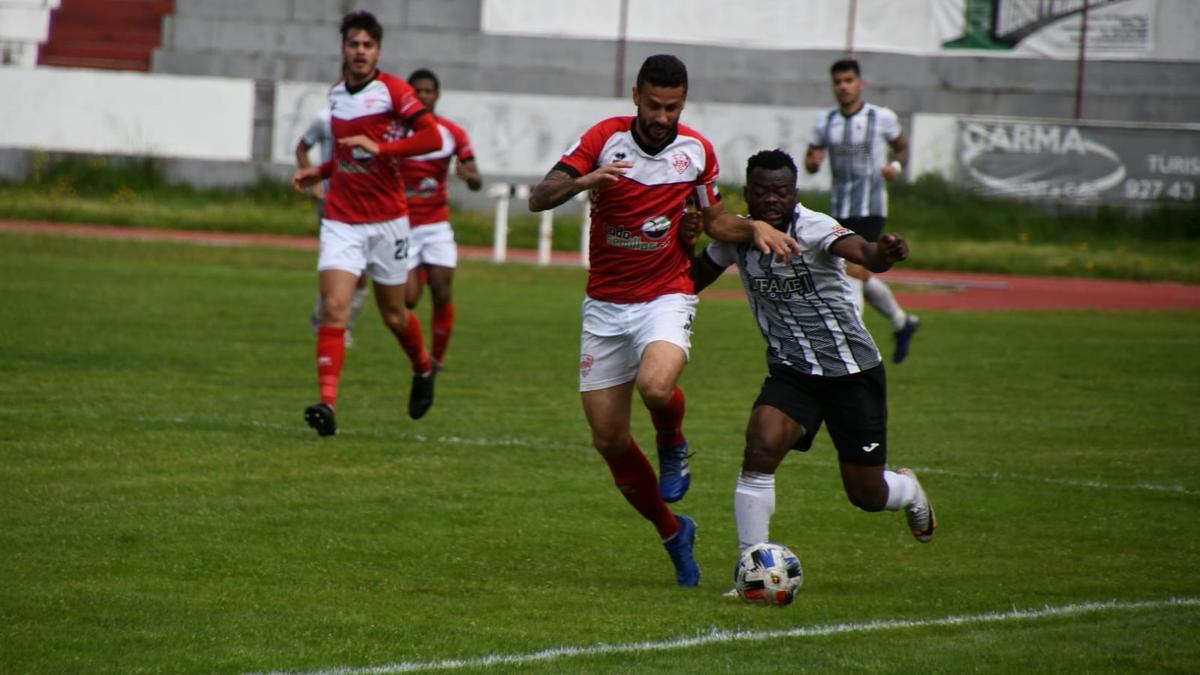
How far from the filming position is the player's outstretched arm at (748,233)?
6302 mm

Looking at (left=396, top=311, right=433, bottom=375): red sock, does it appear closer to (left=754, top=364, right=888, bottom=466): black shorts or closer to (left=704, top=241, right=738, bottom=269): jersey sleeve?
(left=704, top=241, right=738, bottom=269): jersey sleeve

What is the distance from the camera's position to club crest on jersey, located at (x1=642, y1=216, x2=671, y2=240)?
703 centimetres

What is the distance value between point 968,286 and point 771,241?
18.4m

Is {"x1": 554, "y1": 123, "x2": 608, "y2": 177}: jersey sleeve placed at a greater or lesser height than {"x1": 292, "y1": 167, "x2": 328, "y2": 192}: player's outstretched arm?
greater

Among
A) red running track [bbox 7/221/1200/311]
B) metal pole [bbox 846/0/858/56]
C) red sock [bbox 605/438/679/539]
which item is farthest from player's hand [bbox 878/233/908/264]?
metal pole [bbox 846/0/858/56]

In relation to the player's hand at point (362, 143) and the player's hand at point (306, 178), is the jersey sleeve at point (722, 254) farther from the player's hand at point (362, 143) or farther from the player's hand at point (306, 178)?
the player's hand at point (306, 178)

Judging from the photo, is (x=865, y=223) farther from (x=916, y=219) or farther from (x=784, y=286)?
(x=916, y=219)

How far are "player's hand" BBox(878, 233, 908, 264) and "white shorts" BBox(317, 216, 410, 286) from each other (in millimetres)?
4965

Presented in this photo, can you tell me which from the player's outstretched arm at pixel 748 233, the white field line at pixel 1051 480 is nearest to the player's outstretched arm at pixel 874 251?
the player's outstretched arm at pixel 748 233

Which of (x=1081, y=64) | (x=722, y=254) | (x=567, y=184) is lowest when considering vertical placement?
(x=722, y=254)

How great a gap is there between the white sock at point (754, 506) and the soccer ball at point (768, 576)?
13 centimetres

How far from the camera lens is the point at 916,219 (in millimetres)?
29328

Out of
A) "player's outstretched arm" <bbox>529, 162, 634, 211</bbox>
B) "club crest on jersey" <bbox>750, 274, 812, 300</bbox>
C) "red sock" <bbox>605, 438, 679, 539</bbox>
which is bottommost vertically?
"red sock" <bbox>605, 438, 679, 539</bbox>

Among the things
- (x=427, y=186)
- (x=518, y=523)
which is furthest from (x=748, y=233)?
(x=427, y=186)
